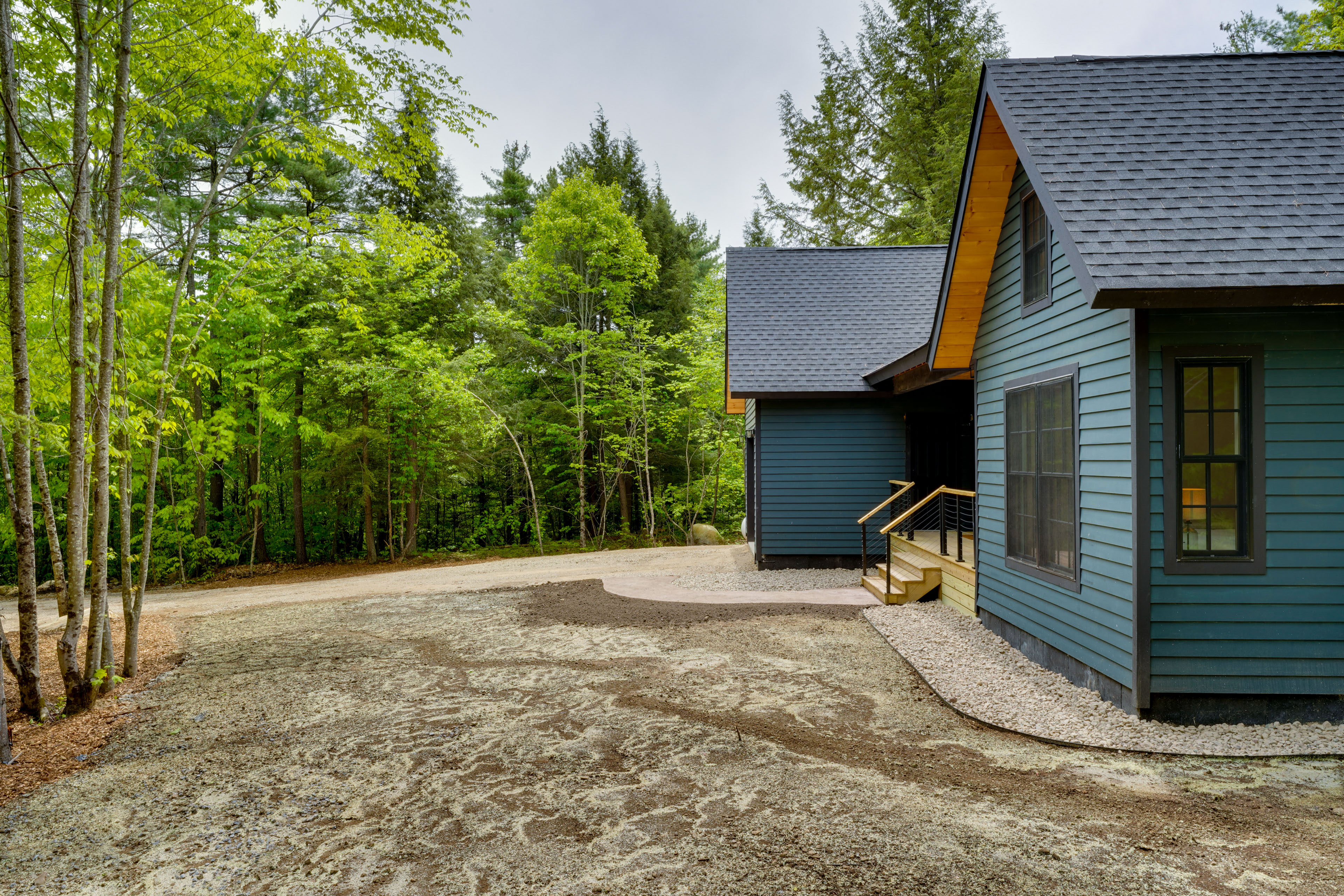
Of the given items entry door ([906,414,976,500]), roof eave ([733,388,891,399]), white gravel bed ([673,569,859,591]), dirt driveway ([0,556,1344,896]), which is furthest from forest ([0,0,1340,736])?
entry door ([906,414,976,500])

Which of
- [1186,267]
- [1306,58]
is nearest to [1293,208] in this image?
[1186,267]

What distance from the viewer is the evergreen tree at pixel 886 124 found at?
Answer: 20875 millimetres

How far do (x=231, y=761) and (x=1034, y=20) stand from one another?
2610cm

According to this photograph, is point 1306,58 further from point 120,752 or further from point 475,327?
point 475,327

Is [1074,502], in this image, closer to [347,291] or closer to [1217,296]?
[1217,296]

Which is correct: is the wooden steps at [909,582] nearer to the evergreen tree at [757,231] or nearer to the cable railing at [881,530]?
the cable railing at [881,530]

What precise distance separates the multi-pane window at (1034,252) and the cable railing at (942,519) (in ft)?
7.46

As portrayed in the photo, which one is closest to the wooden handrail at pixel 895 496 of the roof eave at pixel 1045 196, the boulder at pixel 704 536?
the roof eave at pixel 1045 196

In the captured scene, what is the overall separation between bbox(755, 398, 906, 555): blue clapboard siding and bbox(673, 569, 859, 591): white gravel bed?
1.22ft

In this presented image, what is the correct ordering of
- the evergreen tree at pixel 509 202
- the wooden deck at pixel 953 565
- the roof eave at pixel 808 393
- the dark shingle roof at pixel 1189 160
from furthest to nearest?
1. the evergreen tree at pixel 509 202
2. the roof eave at pixel 808 393
3. the wooden deck at pixel 953 565
4. the dark shingle roof at pixel 1189 160

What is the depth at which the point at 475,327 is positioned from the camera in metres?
19.0

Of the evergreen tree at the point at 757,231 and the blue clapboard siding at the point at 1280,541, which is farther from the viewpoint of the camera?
the evergreen tree at the point at 757,231

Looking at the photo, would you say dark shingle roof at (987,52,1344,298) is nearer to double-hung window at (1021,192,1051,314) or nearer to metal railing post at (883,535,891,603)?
double-hung window at (1021,192,1051,314)

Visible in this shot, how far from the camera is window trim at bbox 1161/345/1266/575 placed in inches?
180
